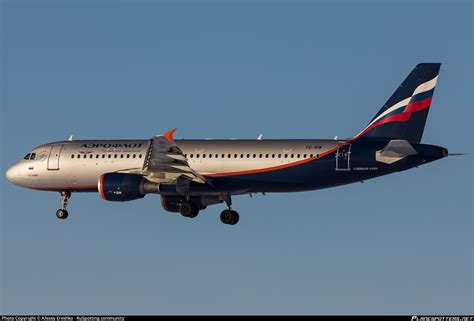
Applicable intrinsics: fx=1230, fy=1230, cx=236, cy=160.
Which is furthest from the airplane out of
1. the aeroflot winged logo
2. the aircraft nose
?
the aircraft nose

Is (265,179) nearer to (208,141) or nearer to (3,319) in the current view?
(208,141)

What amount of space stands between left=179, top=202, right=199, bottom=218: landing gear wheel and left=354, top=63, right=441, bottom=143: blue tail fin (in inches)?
461

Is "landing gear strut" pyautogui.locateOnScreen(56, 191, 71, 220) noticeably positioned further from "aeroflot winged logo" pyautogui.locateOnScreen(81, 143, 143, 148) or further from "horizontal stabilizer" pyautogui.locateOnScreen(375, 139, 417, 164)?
"horizontal stabilizer" pyautogui.locateOnScreen(375, 139, 417, 164)

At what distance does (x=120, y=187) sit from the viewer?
72.0 m

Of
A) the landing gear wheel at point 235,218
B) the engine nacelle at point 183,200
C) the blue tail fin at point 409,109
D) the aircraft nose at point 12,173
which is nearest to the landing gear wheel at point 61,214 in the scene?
the aircraft nose at point 12,173

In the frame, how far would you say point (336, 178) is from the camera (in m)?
69.6

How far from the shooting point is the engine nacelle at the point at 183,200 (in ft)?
250

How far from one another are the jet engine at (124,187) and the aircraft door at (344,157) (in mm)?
11050

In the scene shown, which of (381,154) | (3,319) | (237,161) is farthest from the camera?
(237,161)

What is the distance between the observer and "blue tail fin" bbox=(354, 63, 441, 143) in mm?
69438

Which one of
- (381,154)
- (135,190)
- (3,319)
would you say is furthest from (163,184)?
(3,319)

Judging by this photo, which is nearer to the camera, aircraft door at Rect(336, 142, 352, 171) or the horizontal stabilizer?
the horizontal stabilizer

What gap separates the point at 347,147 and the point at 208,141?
31.9 feet

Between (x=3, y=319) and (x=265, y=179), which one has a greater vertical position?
(x=265, y=179)
